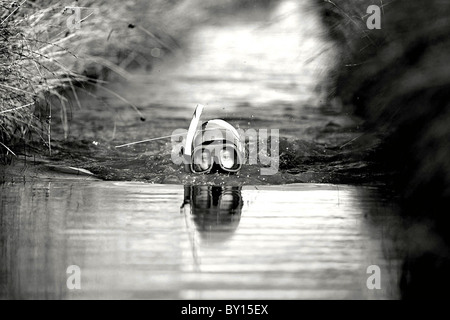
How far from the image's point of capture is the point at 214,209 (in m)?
5.16

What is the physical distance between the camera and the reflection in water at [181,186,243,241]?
172 inches

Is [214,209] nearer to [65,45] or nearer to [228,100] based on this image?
[65,45]

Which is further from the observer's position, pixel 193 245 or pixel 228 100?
pixel 228 100

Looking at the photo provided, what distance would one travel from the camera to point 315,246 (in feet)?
13.1

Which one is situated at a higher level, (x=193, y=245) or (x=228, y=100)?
(x=228, y=100)

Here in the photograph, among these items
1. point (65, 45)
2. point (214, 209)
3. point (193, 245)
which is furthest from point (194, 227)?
point (65, 45)

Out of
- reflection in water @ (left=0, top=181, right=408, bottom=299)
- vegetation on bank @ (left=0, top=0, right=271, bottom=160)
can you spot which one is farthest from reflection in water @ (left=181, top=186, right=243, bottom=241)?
vegetation on bank @ (left=0, top=0, right=271, bottom=160)

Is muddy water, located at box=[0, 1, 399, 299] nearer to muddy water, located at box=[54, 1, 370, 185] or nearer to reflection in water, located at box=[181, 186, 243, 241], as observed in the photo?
reflection in water, located at box=[181, 186, 243, 241]

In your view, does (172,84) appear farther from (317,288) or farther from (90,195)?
Result: (317,288)

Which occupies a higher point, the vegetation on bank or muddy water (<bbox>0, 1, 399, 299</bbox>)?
the vegetation on bank

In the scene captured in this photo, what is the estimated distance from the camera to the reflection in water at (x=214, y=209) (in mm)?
4359

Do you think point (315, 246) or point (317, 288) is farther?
point (315, 246)

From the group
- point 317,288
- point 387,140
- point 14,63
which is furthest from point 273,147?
point 317,288

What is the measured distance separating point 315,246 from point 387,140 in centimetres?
75
